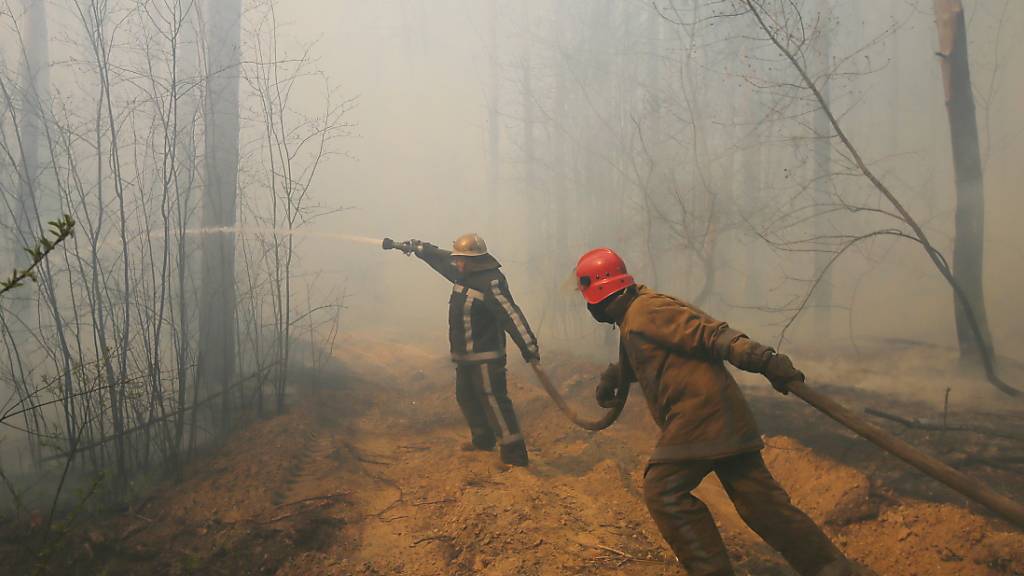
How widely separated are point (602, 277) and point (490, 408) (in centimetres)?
268

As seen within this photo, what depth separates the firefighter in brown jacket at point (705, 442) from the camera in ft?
8.72

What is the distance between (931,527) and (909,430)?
1.35 meters

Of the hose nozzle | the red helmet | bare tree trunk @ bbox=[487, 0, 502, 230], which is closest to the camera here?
the red helmet

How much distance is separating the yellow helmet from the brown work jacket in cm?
284

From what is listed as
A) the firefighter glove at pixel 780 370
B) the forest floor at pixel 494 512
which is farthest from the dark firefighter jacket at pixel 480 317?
the firefighter glove at pixel 780 370

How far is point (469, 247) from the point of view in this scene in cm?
562

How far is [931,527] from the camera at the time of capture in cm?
396

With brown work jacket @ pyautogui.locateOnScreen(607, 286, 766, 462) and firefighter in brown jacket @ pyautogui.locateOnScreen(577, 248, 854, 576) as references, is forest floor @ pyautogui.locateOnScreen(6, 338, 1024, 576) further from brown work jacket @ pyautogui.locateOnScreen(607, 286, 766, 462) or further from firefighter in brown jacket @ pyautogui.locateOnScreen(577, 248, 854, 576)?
brown work jacket @ pyautogui.locateOnScreen(607, 286, 766, 462)

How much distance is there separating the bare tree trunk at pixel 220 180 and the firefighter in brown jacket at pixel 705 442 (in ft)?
18.8

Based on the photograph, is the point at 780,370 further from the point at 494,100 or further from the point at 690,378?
the point at 494,100

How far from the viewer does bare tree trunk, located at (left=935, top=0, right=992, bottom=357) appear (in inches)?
314

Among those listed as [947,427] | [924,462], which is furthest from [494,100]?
[924,462]

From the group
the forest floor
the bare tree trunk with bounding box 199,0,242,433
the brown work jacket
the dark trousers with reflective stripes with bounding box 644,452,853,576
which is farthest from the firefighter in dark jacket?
the bare tree trunk with bounding box 199,0,242,433

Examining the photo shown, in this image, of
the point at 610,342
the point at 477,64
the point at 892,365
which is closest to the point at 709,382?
the point at 892,365
